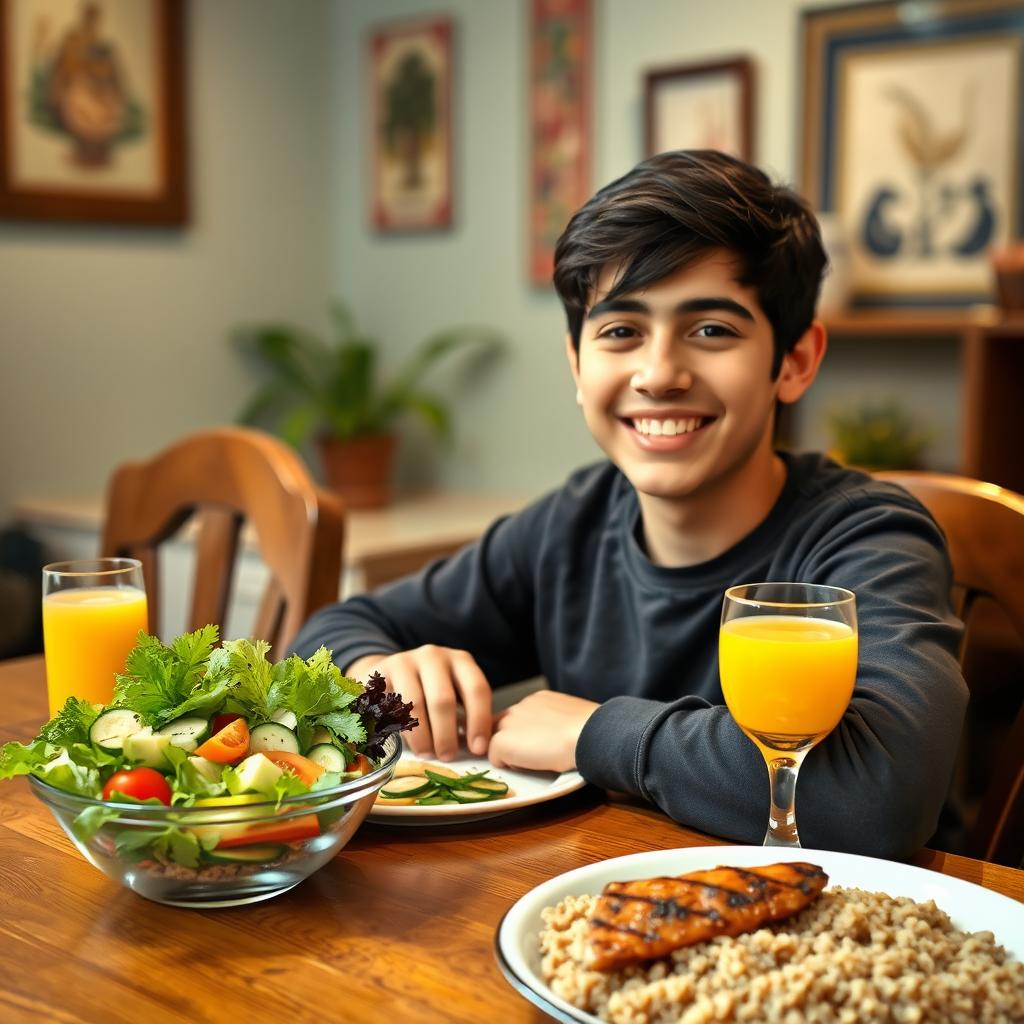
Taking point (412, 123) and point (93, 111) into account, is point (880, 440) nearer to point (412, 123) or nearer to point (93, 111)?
point (412, 123)

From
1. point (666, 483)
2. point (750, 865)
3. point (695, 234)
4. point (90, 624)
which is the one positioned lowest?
point (750, 865)

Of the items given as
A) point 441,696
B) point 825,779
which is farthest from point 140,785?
point 825,779

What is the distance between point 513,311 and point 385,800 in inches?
110

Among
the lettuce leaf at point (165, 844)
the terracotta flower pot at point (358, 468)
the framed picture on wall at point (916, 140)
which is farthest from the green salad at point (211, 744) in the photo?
the terracotta flower pot at point (358, 468)

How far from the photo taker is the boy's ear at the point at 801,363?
151 cm

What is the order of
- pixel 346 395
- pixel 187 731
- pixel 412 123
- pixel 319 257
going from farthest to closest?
pixel 319 257
pixel 412 123
pixel 346 395
pixel 187 731

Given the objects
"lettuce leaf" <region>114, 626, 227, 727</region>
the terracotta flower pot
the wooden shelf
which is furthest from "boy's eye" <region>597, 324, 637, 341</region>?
the terracotta flower pot

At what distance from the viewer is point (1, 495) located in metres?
3.45

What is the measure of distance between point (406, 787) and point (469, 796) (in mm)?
56

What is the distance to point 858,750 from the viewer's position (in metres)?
1.06

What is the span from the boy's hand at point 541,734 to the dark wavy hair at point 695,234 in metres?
0.44

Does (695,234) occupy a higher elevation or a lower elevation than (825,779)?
higher

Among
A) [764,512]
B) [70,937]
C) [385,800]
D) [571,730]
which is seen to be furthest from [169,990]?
[764,512]

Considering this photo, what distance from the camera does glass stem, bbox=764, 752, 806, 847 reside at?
101cm
